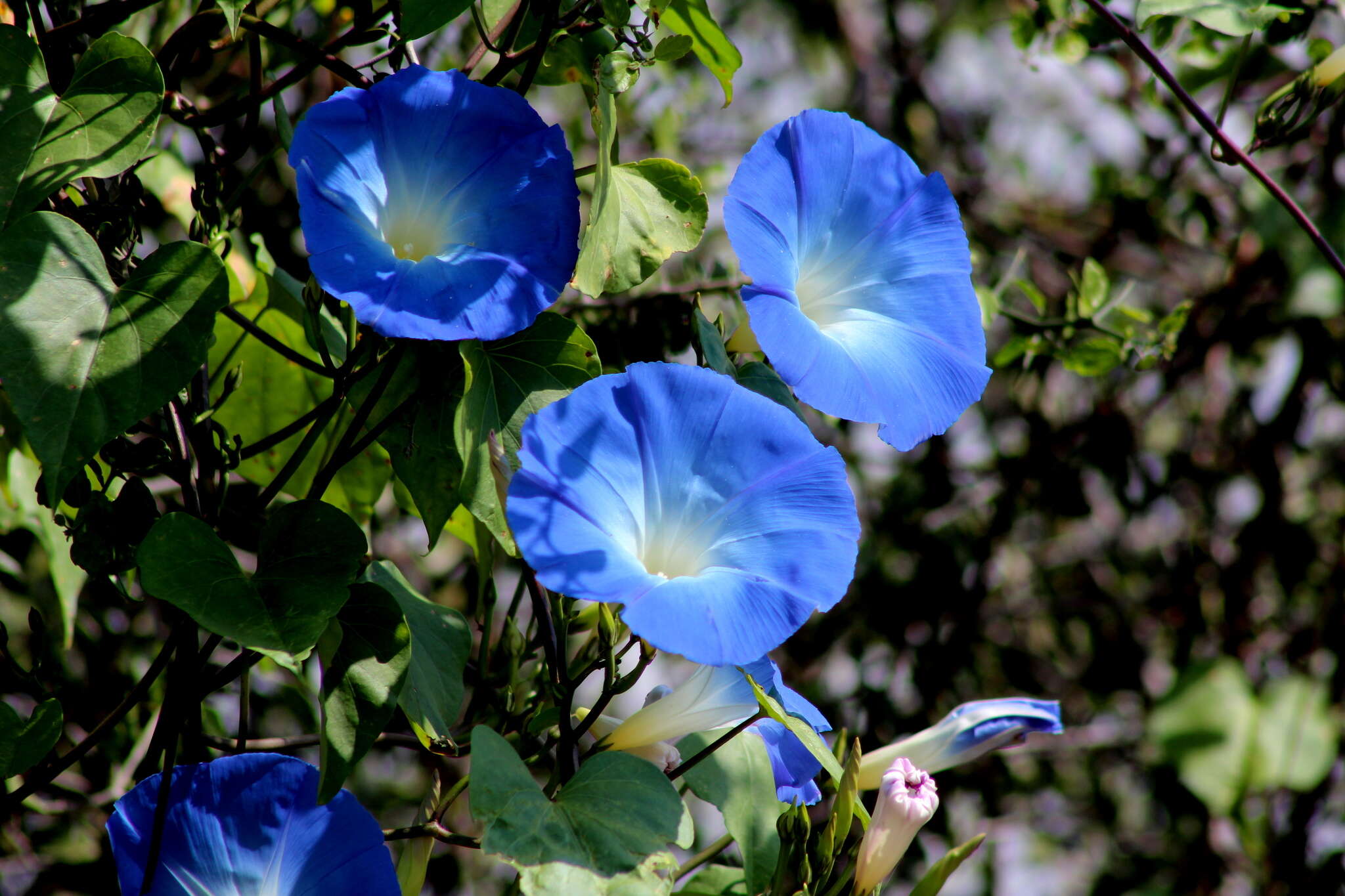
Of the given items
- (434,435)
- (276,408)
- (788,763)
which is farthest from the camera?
(276,408)

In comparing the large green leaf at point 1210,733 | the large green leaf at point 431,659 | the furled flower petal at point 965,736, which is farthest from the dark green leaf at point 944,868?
the large green leaf at point 1210,733

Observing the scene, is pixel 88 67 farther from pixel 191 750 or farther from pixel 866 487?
pixel 866 487

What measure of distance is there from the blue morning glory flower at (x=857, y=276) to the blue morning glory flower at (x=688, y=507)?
0.05m

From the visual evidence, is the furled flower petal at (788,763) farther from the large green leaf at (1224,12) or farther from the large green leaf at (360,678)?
the large green leaf at (1224,12)

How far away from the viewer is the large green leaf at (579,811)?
0.82 m

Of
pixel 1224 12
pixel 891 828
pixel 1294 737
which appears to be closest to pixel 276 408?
pixel 891 828

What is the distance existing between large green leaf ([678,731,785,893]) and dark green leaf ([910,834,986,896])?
0.12m

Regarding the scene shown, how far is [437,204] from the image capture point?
96 cm

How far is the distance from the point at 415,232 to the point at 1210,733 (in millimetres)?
1713

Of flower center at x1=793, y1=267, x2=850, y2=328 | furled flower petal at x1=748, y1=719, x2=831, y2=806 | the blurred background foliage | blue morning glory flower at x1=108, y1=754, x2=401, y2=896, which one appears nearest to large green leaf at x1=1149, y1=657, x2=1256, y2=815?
the blurred background foliage

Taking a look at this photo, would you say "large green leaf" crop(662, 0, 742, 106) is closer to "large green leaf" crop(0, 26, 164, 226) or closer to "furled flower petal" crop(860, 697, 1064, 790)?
"large green leaf" crop(0, 26, 164, 226)

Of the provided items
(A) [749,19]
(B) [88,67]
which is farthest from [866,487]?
(B) [88,67]

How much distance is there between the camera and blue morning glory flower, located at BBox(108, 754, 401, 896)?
0.91m

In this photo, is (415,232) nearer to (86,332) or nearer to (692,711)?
(86,332)
